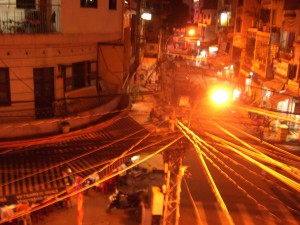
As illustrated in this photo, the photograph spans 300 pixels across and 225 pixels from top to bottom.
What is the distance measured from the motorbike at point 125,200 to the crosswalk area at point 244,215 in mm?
2959

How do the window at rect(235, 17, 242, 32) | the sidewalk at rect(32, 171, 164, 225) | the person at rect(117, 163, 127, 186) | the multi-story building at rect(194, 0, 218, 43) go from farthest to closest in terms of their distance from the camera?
the multi-story building at rect(194, 0, 218, 43)
the window at rect(235, 17, 242, 32)
the person at rect(117, 163, 127, 186)
the sidewalk at rect(32, 171, 164, 225)

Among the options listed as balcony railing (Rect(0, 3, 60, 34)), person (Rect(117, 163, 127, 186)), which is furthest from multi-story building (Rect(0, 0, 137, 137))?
person (Rect(117, 163, 127, 186))

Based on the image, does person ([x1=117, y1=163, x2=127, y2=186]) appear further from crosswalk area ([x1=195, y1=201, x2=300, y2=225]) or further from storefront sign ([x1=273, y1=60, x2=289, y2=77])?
storefront sign ([x1=273, y1=60, x2=289, y2=77])

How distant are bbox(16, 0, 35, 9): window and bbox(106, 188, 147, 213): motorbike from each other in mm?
8953

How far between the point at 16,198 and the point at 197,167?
1315 cm

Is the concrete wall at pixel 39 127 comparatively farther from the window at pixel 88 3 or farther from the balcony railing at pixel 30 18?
the window at pixel 88 3

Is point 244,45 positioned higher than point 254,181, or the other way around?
point 244,45

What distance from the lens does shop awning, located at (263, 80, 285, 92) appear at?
2938 cm

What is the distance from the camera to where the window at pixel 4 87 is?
44.5 ft

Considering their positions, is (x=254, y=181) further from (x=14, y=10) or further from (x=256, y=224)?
(x=14, y=10)

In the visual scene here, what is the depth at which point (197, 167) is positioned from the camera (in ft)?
73.3

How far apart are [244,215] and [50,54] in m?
11.5

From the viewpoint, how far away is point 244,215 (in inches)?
661

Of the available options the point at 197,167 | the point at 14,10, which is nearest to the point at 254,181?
the point at 197,167
